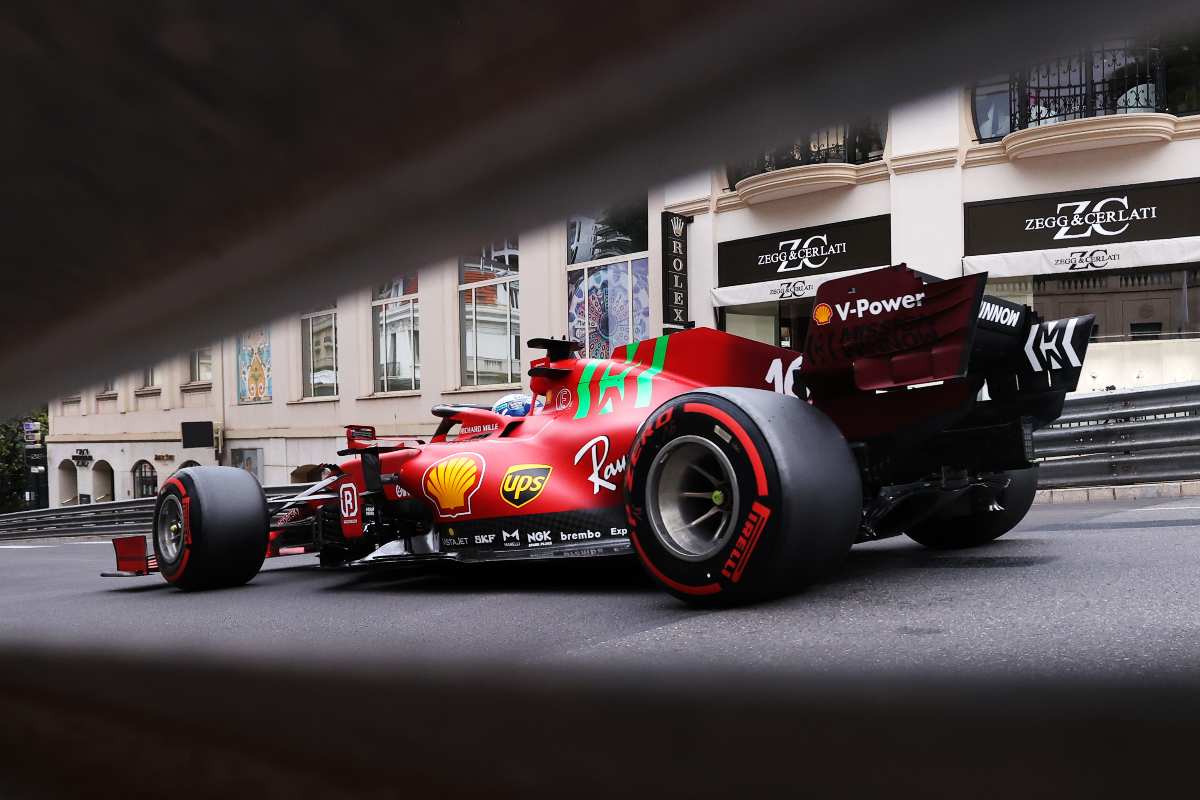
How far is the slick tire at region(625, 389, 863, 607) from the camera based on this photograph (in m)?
3.64

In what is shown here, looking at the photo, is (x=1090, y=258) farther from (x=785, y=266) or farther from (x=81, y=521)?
(x=81, y=521)

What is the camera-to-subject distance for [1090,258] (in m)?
12.1

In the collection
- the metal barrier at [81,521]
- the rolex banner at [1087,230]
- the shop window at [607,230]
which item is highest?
the rolex banner at [1087,230]

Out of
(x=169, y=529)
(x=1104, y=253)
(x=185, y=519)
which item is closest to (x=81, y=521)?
(x=169, y=529)

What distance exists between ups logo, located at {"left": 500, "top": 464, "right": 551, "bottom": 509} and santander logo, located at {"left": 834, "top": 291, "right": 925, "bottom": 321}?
1.72 meters

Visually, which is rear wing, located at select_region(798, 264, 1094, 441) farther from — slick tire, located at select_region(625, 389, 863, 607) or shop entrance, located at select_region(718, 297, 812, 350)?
shop entrance, located at select_region(718, 297, 812, 350)

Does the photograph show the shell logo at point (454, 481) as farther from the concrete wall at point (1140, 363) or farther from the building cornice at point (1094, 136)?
the concrete wall at point (1140, 363)

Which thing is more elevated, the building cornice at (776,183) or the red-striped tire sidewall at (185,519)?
the building cornice at (776,183)

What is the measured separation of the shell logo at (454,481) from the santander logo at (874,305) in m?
2.12

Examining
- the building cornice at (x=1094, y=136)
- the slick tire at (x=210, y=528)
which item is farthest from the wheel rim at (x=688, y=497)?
the building cornice at (x=1094, y=136)

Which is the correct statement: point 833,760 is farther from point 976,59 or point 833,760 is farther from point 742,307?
point 742,307

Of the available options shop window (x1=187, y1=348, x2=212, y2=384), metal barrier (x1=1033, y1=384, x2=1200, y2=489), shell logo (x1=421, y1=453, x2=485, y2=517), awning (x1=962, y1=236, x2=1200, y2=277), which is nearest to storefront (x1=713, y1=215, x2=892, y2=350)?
awning (x1=962, y1=236, x2=1200, y2=277)

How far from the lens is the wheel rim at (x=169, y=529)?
6.65m

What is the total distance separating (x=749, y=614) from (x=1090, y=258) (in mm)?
10214
